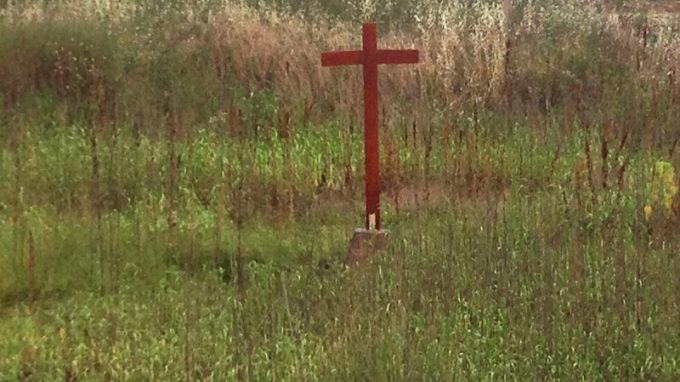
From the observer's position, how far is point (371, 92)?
21.7ft

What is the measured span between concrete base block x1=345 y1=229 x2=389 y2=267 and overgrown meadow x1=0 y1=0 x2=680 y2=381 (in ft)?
0.35

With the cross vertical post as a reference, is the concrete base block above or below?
below

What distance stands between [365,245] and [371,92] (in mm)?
946

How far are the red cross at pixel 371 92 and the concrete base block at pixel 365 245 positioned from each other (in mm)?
131

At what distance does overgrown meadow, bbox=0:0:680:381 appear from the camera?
191 inches

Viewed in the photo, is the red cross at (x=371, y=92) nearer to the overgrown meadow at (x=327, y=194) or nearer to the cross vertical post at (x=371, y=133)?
the cross vertical post at (x=371, y=133)

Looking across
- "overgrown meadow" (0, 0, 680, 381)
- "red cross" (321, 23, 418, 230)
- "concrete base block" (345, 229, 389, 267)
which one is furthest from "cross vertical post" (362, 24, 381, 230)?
"overgrown meadow" (0, 0, 680, 381)

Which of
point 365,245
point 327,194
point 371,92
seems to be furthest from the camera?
point 327,194

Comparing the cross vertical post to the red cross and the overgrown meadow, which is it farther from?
the overgrown meadow

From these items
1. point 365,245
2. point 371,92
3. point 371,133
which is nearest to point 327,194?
point 371,133

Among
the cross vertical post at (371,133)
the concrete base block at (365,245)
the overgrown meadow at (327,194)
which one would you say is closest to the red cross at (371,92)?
the cross vertical post at (371,133)

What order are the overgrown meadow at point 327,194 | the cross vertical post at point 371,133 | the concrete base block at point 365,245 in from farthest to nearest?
the cross vertical post at point 371,133 → the concrete base block at point 365,245 → the overgrown meadow at point 327,194

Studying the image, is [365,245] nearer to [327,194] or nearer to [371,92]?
[371,92]

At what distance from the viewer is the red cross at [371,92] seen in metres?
6.57
